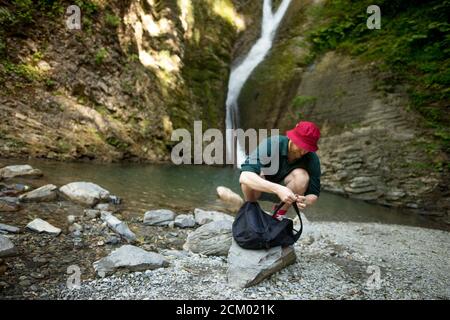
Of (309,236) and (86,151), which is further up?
(86,151)

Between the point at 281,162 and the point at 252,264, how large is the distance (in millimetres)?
1048

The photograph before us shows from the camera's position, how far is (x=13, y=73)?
29.8ft

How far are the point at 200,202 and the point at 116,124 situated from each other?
595 centimetres

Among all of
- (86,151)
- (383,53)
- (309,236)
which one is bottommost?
(309,236)

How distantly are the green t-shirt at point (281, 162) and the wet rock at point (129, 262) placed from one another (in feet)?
4.37

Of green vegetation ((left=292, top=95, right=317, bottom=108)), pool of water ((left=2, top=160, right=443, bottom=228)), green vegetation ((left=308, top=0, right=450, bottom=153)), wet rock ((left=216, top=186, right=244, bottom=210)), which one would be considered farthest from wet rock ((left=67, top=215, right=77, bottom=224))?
green vegetation ((left=292, top=95, right=317, bottom=108))

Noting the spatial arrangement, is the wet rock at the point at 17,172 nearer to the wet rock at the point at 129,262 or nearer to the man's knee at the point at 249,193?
the wet rock at the point at 129,262

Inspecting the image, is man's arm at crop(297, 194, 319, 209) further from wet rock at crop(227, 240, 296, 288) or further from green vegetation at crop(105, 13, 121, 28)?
green vegetation at crop(105, 13, 121, 28)

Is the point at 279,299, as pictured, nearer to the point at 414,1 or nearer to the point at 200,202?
the point at 200,202

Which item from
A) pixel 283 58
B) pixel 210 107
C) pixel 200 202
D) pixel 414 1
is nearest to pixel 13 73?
pixel 200 202

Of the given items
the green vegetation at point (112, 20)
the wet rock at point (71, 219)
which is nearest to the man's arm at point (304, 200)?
the wet rock at point (71, 219)

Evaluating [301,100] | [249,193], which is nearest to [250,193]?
[249,193]

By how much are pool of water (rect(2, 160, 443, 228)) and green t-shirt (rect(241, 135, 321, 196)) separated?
3.15 metres

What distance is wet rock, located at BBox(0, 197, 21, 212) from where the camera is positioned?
415 centimetres
